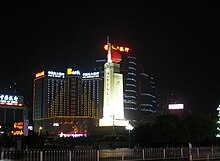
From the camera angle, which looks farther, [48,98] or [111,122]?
[48,98]

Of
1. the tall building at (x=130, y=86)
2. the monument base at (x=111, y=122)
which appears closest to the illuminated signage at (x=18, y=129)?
the monument base at (x=111, y=122)

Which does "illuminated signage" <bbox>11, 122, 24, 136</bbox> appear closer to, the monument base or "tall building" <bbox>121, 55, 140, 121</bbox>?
the monument base

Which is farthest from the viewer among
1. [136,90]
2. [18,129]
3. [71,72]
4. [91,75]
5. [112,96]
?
[136,90]

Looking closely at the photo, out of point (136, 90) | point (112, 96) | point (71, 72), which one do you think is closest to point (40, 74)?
point (71, 72)

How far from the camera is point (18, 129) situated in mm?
31406

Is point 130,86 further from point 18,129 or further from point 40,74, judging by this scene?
point 18,129

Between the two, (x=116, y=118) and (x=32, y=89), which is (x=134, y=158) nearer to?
A: (x=116, y=118)

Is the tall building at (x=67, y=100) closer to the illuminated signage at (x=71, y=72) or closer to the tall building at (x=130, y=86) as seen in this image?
the illuminated signage at (x=71, y=72)

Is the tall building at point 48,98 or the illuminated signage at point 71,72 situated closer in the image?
the tall building at point 48,98

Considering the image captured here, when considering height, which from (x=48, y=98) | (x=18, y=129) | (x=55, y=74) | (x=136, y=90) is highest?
(x=55, y=74)

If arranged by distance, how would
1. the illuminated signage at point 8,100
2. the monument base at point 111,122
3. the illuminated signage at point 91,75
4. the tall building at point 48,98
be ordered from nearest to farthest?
the illuminated signage at point 8,100, the monument base at point 111,122, the tall building at point 48,98, the illuminated signage at point 91,75

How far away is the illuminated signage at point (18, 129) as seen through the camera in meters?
31.2

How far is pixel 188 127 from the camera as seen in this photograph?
47.8m

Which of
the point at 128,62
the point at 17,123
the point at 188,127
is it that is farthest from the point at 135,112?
the point at 17,123
